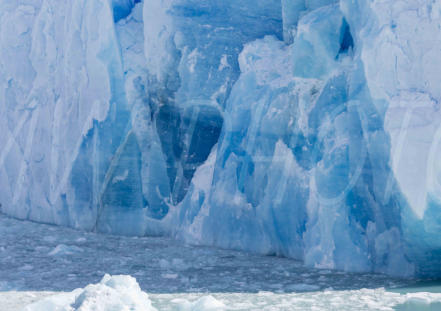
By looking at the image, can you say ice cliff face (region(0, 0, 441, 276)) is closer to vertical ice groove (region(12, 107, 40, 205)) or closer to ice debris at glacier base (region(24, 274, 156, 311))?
vertical ice groove (region(12, 107, 40, 205))

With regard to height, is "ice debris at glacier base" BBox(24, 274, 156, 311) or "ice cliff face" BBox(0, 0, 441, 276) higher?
"ice cliff face" BBox(0, 0, 441, 276)

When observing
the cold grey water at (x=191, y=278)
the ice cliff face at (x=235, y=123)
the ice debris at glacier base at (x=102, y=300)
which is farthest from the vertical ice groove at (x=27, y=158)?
the ice debris at glacier base at (x=102, y=300)

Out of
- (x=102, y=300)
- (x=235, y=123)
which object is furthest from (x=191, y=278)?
(x=235, y=123)

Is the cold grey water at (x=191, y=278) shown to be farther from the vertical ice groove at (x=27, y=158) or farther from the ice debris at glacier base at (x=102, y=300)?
the vertical ice groove at (x=27, y=158)

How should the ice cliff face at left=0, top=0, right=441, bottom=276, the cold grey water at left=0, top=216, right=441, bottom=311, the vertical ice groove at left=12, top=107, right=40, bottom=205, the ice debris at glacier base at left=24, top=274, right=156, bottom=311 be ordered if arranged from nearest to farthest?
the ice debris at glacier base at left=24, top=274, right=156, bottom=311 < the cold grey water at left=0, top=216, right=441, bottom=311 < the ice cliff face at left=0, top=0, right=441, bottom=276 < the vertical ice groove at left=12, top=107, right=40, bottom=205

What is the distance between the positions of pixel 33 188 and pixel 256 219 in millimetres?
3885

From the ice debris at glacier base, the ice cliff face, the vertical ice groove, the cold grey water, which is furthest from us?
the vertical ice groove

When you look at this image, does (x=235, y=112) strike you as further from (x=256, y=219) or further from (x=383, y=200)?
(x=383, y=200)

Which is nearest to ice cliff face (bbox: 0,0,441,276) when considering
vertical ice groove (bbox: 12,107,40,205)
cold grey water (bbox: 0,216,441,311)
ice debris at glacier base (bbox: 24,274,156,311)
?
vertical ice groove (bbox: 12,107,40,205)

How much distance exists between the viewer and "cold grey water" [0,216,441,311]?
13.4 feet

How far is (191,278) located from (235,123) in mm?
2345

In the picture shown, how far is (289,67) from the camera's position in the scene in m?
6.81

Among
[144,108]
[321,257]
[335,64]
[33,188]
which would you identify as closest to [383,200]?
[321,257]

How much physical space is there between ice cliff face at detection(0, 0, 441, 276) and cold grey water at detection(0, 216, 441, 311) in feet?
1.32
